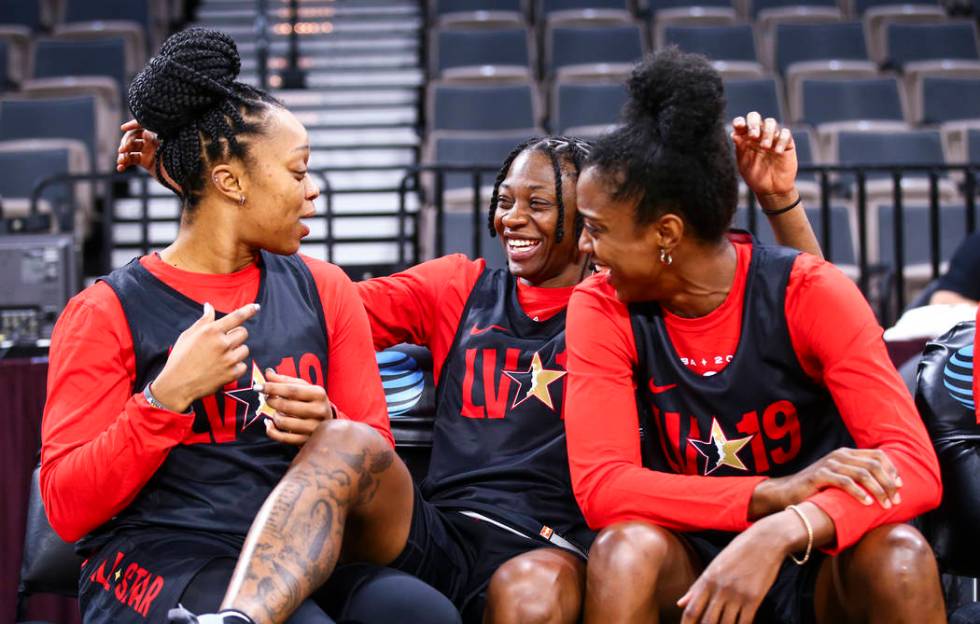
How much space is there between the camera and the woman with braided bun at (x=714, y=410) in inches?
69.3

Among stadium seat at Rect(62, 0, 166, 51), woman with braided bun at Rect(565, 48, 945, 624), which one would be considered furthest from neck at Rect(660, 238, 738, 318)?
stadium seat at Rect(62, 0, 166, 51)

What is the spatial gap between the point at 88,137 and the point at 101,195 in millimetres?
359

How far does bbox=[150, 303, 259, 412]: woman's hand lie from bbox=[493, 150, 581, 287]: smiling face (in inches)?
29.1

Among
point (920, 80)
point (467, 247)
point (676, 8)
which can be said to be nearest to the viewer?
point (467, 247)

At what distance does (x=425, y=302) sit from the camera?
2449 millimetres

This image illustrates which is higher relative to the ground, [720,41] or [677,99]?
[720,41]

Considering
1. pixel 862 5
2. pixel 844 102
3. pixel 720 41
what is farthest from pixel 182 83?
pixel 862 5

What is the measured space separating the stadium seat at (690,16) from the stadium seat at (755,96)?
846 mm

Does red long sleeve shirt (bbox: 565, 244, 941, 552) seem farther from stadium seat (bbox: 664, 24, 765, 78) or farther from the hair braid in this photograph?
stadium seat (bbox: 664, 24, 765, 78)

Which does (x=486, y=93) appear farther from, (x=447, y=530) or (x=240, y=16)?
(x=447, y=530)

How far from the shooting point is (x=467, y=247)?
539 centimetres

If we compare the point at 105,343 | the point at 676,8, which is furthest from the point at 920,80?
the point at 105,343

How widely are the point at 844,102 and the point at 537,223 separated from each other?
4.93 m

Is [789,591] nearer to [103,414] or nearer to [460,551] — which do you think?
[460,551]
